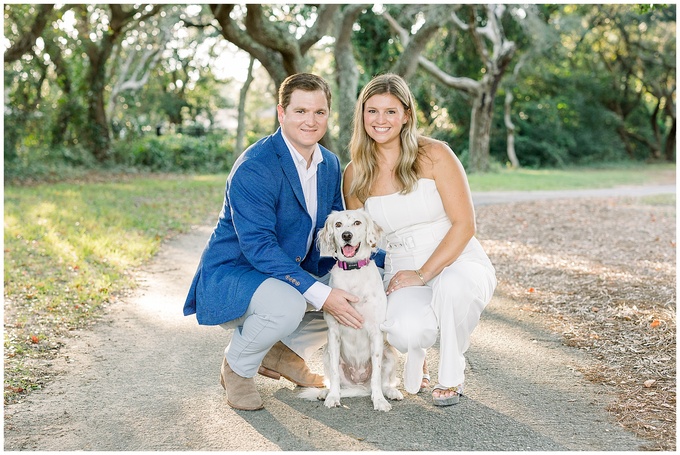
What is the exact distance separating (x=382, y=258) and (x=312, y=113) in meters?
1.14

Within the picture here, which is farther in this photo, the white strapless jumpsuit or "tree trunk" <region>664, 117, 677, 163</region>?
"tree trunk" <region>664, 117, 677, 163</region>

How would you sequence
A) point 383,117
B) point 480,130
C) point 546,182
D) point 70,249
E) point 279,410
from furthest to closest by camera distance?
point 480,130 < point 546,182 < point 70,249 < point 383,117 < point 279,410

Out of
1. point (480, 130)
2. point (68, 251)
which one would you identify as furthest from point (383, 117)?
point (480, 130)

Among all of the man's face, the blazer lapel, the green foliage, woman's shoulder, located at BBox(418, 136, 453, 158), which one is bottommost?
the green foliage

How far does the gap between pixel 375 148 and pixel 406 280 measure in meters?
0.98

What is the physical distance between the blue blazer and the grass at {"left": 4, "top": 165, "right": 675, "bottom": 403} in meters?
1.40

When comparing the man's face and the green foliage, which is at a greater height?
the man's face

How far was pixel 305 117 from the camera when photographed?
4.48 meters

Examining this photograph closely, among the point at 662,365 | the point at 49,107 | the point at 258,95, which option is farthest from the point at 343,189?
the point at 258,95

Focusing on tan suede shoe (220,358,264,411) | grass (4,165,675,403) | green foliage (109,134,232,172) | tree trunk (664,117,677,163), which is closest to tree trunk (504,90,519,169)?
tree trunk (664,117,677,163)

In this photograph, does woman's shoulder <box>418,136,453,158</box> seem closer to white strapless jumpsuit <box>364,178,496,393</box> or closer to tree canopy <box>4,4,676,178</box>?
white strapless jumpsuit <box>364,178,496,393</box>

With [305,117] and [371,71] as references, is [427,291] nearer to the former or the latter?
[305,117]

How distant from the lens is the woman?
4.41 m

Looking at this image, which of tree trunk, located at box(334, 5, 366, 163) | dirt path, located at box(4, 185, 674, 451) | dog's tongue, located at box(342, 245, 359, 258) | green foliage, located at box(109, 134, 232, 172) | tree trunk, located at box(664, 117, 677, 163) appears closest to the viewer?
dirt path, located at box(4, 185, 674, 451)
